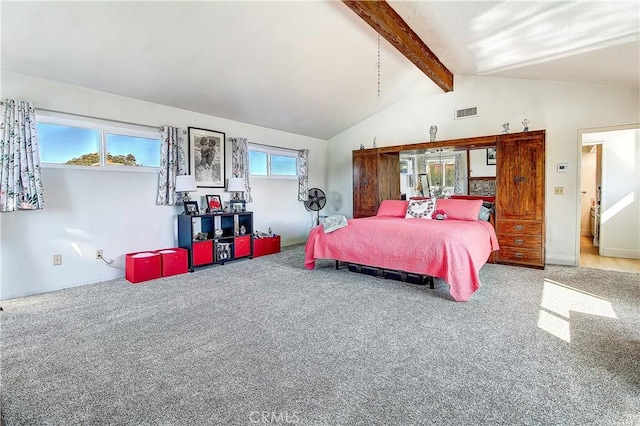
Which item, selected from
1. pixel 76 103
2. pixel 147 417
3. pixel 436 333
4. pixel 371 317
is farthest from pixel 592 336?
pixel 76 103

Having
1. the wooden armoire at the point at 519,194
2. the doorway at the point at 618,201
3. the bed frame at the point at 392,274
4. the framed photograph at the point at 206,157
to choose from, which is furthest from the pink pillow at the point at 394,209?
the framed photograph at the point at 206,157

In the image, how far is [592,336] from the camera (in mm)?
2277

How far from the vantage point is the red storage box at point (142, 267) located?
12.5ft

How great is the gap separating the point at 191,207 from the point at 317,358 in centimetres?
337

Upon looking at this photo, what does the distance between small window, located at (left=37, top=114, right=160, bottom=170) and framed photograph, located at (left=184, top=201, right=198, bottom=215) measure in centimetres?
67

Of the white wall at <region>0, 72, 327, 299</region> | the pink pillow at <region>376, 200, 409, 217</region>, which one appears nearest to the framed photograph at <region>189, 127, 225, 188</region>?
the white wall at <region>0, 72, 327, 299</region>

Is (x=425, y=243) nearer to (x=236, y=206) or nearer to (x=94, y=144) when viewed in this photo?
(x=236, y=206)

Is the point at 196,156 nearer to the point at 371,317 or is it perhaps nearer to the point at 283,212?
the point at 283,212

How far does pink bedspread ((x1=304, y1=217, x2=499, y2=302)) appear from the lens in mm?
3094

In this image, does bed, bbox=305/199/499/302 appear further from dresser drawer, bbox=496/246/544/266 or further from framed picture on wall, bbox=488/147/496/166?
framed picture on wall, bbox=488/147/496/166

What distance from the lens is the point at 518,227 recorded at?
4527 mm

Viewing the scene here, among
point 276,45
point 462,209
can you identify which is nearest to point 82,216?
point 276,45

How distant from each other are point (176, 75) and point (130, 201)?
1.72m

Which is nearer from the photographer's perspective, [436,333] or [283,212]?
[436,333]
